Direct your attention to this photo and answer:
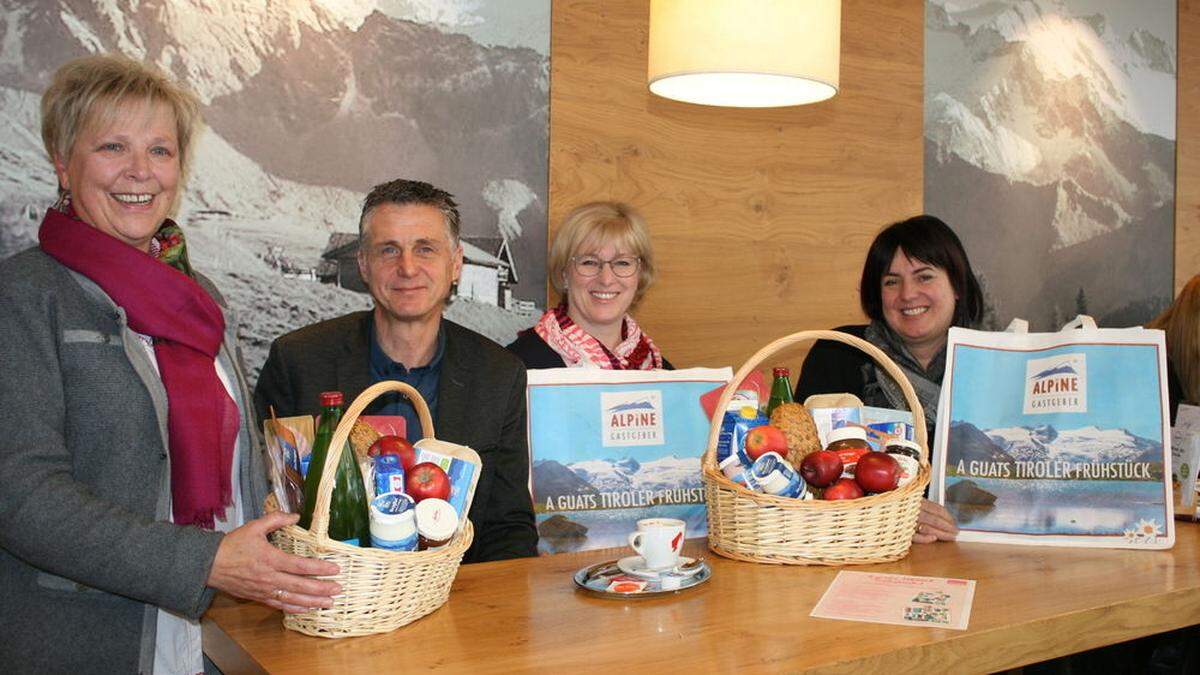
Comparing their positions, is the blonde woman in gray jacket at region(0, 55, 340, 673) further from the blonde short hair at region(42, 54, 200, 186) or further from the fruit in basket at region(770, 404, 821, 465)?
the fruit in basket at region(770, 404, 821, 465)

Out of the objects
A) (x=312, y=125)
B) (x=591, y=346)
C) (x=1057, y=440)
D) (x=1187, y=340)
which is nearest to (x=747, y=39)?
(x=1057, y=440)

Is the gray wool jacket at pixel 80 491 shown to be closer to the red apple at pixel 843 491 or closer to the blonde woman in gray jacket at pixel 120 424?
the blonde woman in gray jacket at pixel 120 424

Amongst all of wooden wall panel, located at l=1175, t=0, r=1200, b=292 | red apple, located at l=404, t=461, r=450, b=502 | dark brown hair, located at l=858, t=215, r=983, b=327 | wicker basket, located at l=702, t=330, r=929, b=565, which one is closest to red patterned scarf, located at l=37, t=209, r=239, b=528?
red apple, located at l=404, t=461, r=450, b=502

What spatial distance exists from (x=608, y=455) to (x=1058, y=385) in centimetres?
80

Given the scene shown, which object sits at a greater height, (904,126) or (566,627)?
(904,126)

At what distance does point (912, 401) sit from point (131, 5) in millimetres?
1981

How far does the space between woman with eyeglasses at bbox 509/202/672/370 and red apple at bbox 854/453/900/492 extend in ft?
3.62

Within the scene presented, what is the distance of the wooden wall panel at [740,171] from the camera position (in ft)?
10.6

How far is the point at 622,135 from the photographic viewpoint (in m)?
3.31

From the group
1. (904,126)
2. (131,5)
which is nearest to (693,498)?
(131,5)

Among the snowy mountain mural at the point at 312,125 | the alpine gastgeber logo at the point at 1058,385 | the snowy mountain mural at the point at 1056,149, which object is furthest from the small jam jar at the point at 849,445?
the snowy mountain mural at the point at 1056,149

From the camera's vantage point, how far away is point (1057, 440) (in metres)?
1.85

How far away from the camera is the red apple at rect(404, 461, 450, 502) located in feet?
4.60

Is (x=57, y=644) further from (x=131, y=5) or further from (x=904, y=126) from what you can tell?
(x=904, y=126)
